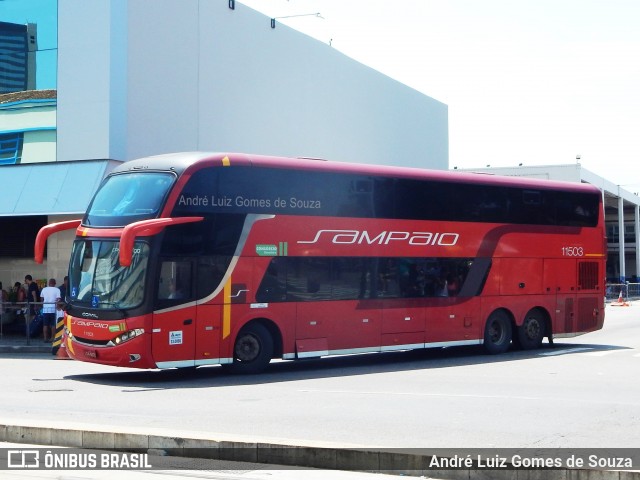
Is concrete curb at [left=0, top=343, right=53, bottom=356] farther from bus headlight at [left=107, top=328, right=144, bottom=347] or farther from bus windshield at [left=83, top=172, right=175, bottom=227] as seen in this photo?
bus headlight at [left=107, top=328, right=144, bottom=347]

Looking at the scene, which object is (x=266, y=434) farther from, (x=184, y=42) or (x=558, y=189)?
(x=184, y=42)

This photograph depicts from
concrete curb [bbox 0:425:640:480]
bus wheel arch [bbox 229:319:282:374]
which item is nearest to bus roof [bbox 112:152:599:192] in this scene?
bus wheel arch [bbox 229:319:282:374]

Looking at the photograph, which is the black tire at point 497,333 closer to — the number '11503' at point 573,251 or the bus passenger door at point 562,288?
the bus passenger door at point 562,288

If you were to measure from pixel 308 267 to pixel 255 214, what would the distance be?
5.72 ft

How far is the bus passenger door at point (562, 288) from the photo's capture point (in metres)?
24.3

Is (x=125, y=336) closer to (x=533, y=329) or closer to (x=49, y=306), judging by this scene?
(x=49, y=306)

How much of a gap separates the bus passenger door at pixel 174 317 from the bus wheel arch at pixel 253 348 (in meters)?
1.22

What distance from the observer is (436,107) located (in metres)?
51.5

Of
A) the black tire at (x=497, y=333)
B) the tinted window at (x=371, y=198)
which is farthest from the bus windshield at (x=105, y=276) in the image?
the black tire at (x=497, y=333)

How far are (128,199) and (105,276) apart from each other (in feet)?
4.96

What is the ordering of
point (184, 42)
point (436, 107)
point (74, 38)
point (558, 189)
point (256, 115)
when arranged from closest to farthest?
1. point (558, 189)
2. point (74, 38)
3. point (184, 42)
4. point (256, 115)
5. point (436, 107)

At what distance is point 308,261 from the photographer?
63.1 ft

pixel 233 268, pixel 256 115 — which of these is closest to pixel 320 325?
pixel 233 268

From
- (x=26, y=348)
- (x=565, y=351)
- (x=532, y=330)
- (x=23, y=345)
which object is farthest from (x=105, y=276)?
(x=565, y=351)
